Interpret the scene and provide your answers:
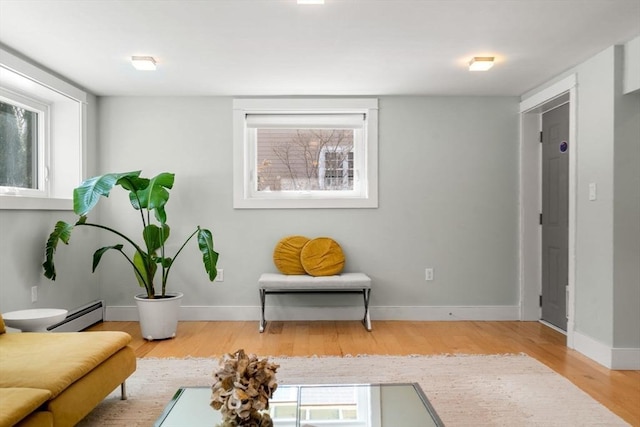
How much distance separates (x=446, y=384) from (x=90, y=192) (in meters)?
2.92

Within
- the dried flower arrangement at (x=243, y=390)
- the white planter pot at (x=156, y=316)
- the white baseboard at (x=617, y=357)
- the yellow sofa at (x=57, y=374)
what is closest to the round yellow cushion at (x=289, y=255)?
the white planter pot at (x=156, y=316)

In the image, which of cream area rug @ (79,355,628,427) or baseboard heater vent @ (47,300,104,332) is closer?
cream area rug @ (79,355,628,427)

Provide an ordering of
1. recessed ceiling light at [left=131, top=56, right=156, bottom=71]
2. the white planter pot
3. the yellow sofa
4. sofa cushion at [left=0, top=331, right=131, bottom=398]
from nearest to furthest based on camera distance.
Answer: the yellow sofa, sofa cushion at [left=0, top=331, right=131, bottom=398], recessed ceiling light at [left=131, top=56, right=156, bottom=71], the white planter pot

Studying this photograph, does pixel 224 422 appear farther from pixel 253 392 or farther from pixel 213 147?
pixel 213 147

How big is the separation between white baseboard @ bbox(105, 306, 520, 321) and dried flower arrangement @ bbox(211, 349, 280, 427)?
3.10 m

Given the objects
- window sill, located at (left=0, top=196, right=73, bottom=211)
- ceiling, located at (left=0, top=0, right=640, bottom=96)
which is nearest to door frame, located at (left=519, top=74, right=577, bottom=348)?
ceiling, located at (left=0, top=0, right=640, bottom=96)

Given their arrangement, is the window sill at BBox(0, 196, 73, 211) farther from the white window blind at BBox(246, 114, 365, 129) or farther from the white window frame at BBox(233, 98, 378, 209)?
the white window blind at BBox(246, 114, 365, 129)

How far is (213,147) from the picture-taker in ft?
15.6

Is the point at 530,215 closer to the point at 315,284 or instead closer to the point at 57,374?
the point at 315,284

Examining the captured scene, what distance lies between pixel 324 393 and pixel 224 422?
2.14 ft

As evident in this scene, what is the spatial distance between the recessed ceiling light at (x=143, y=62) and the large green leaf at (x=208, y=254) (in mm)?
1405

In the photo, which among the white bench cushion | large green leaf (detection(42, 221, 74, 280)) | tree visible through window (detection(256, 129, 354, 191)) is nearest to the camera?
large green leaf (detection(42, 221, 74, 280))

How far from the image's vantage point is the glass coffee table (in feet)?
6.13

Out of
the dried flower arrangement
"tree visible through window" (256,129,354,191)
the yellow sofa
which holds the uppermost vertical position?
"tree visible through window" (256,129,354,191)
